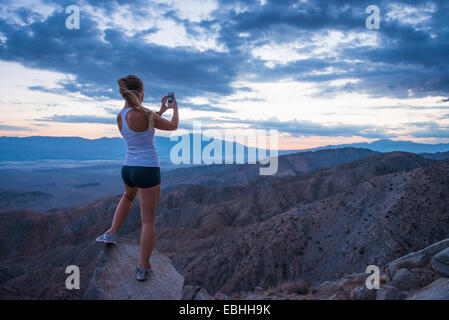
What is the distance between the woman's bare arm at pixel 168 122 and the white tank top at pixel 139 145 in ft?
0.37

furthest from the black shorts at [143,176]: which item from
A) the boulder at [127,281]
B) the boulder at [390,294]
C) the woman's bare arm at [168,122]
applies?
the boulder at [390,294]

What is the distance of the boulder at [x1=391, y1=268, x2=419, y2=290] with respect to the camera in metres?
4.72

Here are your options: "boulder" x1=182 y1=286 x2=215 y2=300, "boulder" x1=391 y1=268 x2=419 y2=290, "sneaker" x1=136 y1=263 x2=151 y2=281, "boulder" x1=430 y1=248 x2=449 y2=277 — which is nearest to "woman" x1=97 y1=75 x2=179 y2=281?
"sneaker" x1=136 y1=263 x2=151 y2=281

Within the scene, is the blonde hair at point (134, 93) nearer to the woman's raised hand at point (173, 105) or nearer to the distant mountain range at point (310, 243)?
the woman's raised hand at point (173, 105)

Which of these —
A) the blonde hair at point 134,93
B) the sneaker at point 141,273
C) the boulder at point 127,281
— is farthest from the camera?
the sneaker at point 141,273

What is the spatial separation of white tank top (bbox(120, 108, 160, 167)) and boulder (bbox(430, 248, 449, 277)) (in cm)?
537

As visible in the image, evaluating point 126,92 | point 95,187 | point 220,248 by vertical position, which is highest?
point 126,92

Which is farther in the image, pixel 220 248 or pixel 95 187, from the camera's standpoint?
pixel 95 187

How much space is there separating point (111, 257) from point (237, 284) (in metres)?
11.0

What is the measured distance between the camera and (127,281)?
151 inches

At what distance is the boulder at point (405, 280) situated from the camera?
4723mm

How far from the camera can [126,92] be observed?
10.6 feet
